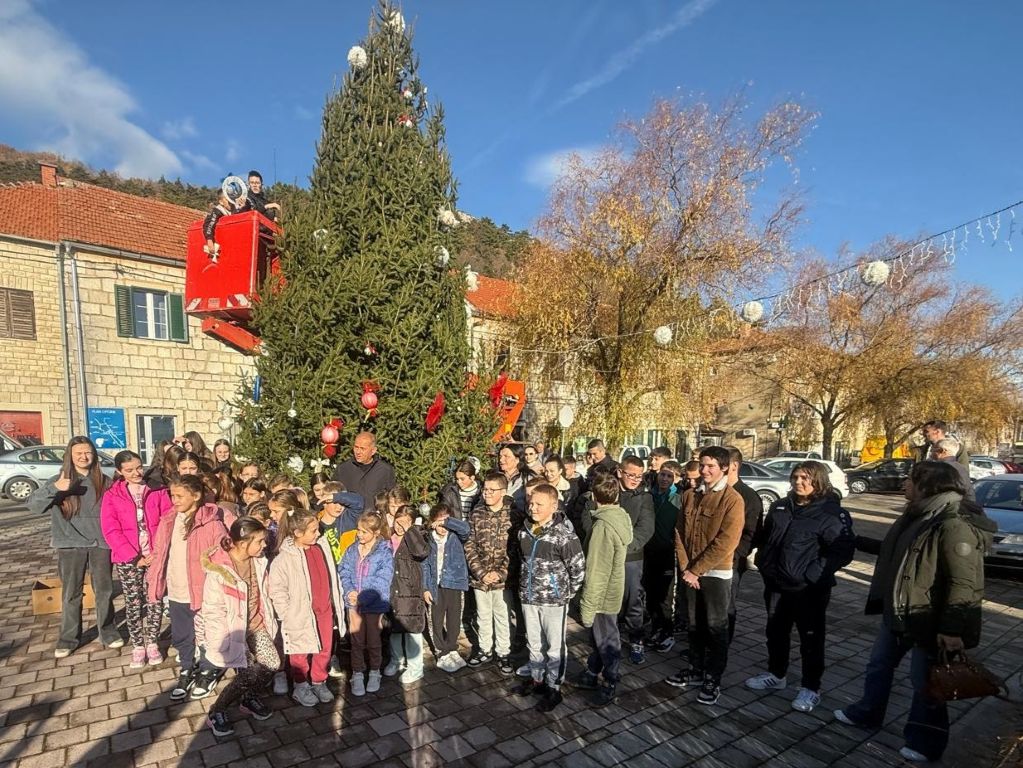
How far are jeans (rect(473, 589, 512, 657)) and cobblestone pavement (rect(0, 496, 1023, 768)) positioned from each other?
0.91ft

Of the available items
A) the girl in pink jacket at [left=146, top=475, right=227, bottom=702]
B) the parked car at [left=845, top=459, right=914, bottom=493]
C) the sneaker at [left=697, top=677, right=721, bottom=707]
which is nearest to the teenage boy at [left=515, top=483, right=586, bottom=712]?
the sneaker at [left=697, top=677, right=721, bottom=707]

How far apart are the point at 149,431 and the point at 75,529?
44.1 feet

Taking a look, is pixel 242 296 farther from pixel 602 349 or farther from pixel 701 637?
pixel 602 349

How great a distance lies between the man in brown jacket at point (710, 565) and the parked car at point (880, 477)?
20417mm

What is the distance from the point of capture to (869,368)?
21094 mm

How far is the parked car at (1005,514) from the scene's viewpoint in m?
7.88

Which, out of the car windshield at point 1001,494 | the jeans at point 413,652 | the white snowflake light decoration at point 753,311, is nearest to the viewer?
the jeans at point 413,652

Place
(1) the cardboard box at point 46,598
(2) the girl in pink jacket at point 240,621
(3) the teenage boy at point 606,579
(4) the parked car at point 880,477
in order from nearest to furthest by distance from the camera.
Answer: (2) the girl in pink jacket at point 240,621
(3) the teenage boy at point 606,579
(1) the cardboard box at point 46,598
(4) the parked car at point 880,477

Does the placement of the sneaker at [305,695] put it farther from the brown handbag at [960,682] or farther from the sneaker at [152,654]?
the brown handbag at [960,682]

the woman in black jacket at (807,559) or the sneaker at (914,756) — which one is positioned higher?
the woman in black jacket at (807,559)

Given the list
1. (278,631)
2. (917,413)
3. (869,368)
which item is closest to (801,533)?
(278,631)

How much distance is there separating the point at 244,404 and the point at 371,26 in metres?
5.15

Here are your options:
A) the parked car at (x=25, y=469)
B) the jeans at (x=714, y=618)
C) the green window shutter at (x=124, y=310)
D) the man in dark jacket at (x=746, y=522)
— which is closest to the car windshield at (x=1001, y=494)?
the man in dark jacket at (x=746, y=522)

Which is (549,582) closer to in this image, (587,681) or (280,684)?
(587,681)
